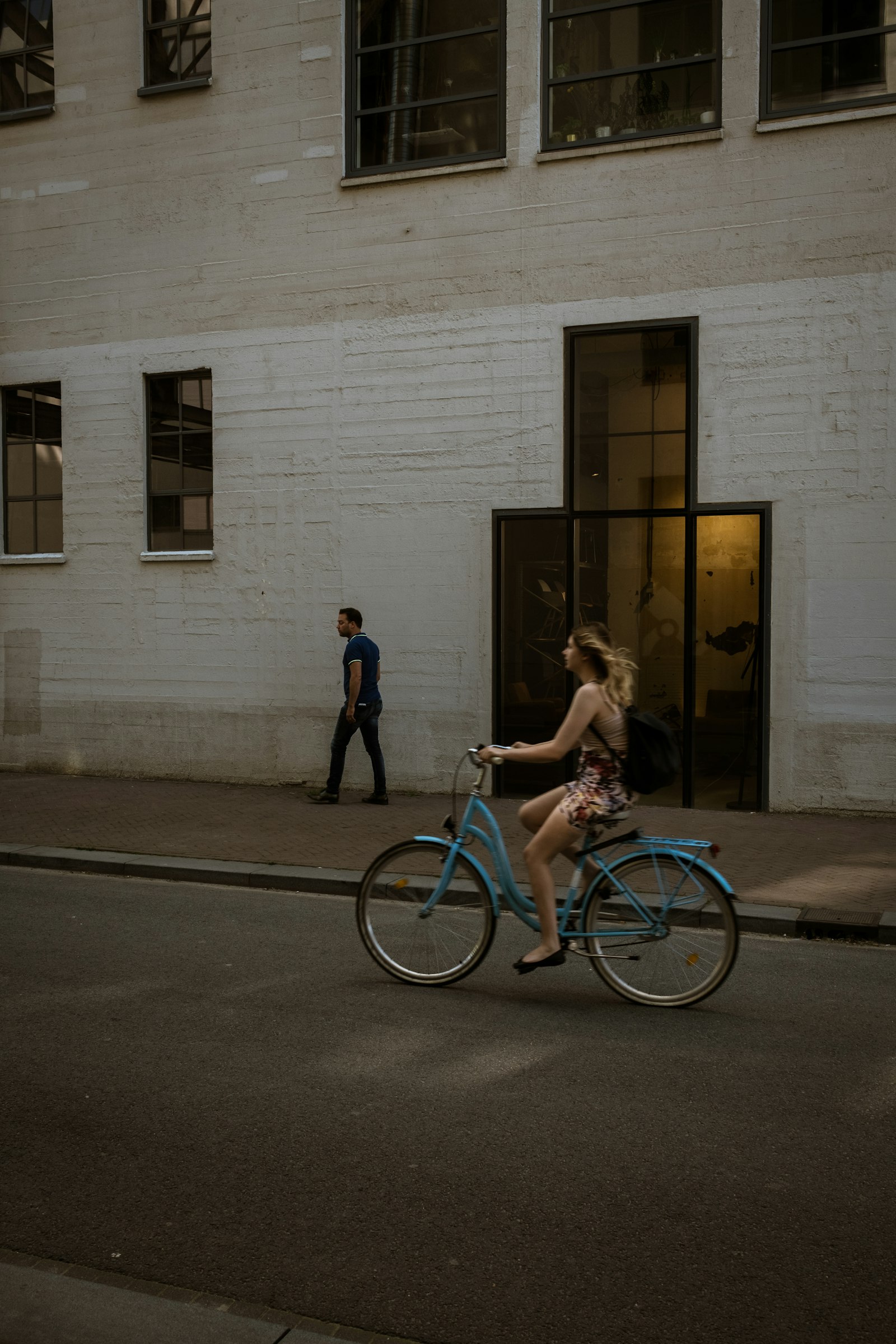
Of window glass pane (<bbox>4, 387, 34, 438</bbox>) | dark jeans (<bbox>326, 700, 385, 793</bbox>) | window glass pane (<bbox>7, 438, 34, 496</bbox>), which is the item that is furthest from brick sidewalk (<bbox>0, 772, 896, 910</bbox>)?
window glass pane (<bbox>4, 387, 34, 438</bbox>)

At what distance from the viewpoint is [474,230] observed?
490 inches

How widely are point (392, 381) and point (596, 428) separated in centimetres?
218

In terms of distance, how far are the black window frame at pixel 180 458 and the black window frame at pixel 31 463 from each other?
119 cm

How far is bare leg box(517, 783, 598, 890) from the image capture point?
5.77 meters

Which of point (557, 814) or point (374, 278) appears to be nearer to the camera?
point (557, 814)

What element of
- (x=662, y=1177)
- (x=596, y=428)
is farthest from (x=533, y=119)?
(x=662, y=1177)

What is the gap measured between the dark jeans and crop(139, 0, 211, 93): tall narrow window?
7264 mm

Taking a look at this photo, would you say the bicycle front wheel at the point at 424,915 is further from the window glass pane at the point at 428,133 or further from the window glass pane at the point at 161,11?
the window glass pane at the point at 161,11

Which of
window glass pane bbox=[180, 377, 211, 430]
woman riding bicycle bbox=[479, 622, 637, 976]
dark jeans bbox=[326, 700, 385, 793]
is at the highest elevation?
window glass pane bbox=[180, 377, 211, 430]

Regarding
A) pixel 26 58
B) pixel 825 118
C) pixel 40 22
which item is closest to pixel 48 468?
pixel 26 58

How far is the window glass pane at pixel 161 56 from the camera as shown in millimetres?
13906

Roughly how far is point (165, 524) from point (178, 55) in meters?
5.17

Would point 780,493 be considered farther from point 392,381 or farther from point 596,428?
point 392,381

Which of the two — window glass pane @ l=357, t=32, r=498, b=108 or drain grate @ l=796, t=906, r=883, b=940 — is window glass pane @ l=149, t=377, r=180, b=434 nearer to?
window glass pane @ l=357, t=32, r=498, b=108
